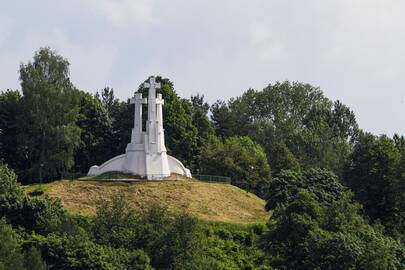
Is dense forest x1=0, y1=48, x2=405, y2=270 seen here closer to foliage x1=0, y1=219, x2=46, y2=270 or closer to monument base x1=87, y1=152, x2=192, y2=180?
foliage x1=0, y1=219, x2=46, y2=270

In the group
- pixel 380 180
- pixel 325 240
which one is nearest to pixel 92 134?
pixel 380 180

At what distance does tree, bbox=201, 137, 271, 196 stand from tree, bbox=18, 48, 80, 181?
1082cm

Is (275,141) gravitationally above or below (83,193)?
above

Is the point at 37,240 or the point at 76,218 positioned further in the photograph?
the point at 76,218

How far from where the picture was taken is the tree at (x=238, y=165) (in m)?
91.4

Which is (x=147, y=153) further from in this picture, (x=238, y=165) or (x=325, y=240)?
(x=325, y=240)

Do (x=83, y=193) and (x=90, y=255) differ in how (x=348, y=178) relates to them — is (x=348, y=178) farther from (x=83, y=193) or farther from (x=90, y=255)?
(x=90, y=255)

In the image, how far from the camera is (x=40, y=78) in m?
87.2

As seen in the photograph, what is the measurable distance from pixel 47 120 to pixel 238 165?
50.7 feet

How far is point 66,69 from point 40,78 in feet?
8.33

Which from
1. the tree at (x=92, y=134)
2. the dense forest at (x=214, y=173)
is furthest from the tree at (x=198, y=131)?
the tree at (x=92, y=134)

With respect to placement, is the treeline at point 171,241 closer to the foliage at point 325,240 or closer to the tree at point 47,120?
the foliage at point 325,240

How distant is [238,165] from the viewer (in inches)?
3639

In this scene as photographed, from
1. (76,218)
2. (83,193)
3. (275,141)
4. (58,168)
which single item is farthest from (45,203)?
(275,141)
